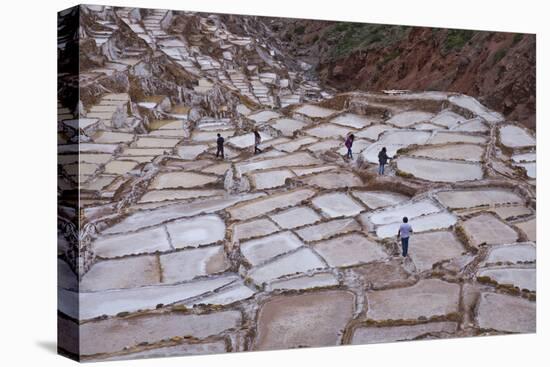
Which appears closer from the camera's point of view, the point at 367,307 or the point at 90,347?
the point at 90,347

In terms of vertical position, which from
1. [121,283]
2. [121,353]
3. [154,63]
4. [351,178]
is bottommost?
[121,353]

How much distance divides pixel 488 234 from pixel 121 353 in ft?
10.4

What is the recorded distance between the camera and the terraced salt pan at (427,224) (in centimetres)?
815

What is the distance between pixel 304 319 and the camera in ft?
25.4

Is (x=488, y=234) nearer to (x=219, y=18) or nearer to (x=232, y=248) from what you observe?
(x=232, y=248)

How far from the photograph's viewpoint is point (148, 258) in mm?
7441

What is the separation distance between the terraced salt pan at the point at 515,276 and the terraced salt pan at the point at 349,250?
943mm

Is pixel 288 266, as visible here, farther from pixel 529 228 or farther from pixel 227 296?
pixel 529 228

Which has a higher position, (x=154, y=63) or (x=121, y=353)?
(x=154, y=63)

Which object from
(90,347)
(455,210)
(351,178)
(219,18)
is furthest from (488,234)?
(90,347)

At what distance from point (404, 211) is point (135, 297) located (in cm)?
232

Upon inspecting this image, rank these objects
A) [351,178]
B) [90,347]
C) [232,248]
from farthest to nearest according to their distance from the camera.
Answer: [351,178], [232,248], [90,347]

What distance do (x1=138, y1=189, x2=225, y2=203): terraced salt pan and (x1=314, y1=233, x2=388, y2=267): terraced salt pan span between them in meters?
0.91

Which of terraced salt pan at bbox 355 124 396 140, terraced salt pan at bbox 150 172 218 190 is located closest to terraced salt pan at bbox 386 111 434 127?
terraced salt pan at bbox 355 124 396 140
